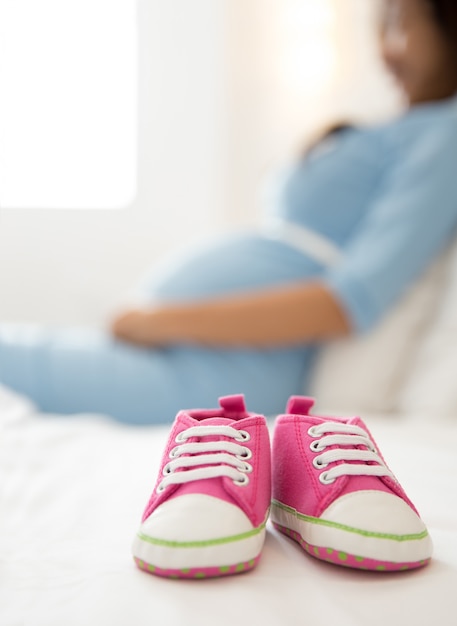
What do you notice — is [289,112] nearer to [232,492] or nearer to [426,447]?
[426,447]

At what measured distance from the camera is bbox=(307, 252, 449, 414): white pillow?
1106 mm

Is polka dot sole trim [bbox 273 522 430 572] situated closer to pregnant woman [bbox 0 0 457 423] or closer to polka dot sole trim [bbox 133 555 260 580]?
polka dot sole trim [bbox 133 555 260 580]

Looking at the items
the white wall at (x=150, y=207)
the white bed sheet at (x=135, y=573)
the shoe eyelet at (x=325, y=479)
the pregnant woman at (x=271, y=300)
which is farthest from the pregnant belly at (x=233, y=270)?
the white wall at (x=150, y=207)

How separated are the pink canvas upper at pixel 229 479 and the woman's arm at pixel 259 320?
521mm

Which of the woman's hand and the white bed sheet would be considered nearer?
the white bed sheet

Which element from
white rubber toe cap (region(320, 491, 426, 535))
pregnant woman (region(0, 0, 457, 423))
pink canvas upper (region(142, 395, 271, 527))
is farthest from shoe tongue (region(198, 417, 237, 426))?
pregnant woman (region(0, 0, 457, 423))

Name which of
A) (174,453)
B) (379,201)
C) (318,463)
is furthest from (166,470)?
(379,201)

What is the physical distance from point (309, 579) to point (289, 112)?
1907mm

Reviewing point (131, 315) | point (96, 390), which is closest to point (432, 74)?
point (131, 315)

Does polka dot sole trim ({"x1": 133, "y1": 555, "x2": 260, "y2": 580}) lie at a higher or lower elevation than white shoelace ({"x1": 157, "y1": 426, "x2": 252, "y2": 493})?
lower

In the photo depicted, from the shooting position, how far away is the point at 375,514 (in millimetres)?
454

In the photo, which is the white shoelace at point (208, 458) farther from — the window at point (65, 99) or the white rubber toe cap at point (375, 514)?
the window at point (65, 99)

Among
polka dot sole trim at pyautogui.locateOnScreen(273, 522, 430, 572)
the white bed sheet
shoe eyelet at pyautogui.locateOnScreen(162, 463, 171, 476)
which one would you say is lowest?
the white bed sheet

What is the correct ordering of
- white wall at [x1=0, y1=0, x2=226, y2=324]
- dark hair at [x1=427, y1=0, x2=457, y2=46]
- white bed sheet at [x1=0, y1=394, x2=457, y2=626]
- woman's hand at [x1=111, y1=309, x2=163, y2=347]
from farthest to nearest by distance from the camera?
white wall at [x1=0, y1=0, x2=226, y2=324]
dark hair at [x1=427, y1=0, x2=457, y2=46]
woman's hand at [x1=111, y1=309, x2=163, y2=347]
white bed sheet at [x1=0, y1=394, x2=457, y2=626]
